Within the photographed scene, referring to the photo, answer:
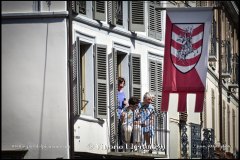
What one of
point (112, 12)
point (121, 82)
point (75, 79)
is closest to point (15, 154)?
point (75, 79)

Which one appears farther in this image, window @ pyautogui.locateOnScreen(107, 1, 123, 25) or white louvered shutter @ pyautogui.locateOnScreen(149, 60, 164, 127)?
white louvered shutter @ pyautogui.locateOnScreen(149, 60, 164, 127)

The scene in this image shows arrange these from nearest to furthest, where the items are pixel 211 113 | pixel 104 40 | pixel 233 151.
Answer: pixel 104 40
pixel 211 113
pixel 233 151

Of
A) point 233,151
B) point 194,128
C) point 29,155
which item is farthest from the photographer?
point 233,151

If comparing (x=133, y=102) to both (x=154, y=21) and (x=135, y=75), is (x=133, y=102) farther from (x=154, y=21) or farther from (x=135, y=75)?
(x=154, y=21)

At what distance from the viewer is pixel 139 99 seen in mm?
42094

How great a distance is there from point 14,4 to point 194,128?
422 inches

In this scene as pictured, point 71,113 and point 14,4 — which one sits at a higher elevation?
point 14,4

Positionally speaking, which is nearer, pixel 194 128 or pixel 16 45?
pixel 16 45

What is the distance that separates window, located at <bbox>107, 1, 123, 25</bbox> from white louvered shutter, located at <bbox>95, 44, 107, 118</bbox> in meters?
0.93

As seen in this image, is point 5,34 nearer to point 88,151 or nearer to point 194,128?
point 88,151

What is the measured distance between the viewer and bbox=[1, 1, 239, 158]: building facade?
1511 inches

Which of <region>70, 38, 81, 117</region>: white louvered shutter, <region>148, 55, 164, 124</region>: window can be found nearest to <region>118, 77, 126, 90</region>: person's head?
<region>70, 38, 81, 117</region>: white louvered shutter

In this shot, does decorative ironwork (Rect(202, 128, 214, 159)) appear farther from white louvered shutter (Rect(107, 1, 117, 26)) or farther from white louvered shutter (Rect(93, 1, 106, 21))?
white louvered shutter (Rect(93, 1, 106, 21))

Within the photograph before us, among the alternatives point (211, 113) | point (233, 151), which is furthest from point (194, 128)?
point (233, 151)
